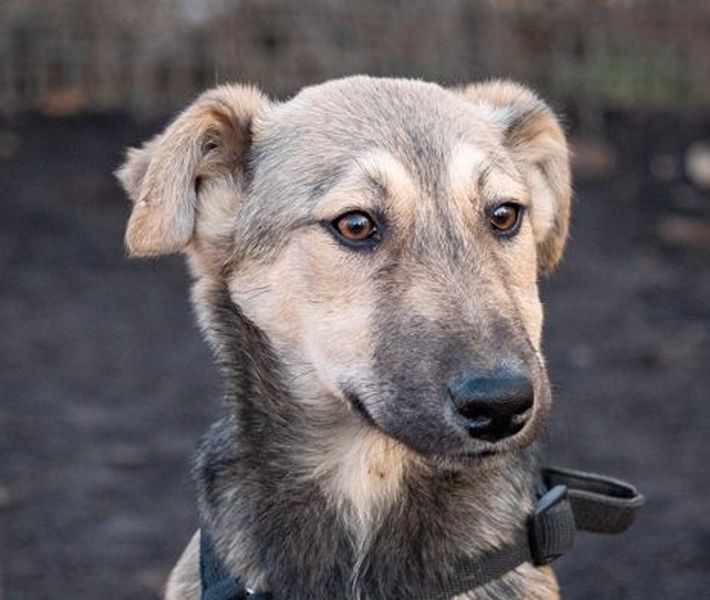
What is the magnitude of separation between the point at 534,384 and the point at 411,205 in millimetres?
614

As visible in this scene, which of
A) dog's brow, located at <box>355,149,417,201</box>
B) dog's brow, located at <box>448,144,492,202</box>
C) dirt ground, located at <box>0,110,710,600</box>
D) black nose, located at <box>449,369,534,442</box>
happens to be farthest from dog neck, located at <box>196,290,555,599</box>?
dirt ground, located at <box>0,110,710,600</box>

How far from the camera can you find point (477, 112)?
4152 millimetres

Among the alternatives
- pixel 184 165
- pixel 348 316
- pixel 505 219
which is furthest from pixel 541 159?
pixel 184 165

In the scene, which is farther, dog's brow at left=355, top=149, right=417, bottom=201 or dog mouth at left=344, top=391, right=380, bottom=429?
dog's brow at left=355, top=149, right=417, bottom=201

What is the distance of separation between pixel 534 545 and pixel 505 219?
2.69 ft

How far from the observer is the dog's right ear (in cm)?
382

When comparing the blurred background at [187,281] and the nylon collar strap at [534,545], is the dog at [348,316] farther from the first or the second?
the blurred background at [187,281]

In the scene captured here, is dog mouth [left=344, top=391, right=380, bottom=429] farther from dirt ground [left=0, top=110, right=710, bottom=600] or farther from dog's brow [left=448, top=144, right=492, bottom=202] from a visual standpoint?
dirt ground [left=0, top=110, right=710, bottom=600]

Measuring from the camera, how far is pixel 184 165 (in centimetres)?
389

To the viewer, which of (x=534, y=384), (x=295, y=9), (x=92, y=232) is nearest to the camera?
(x=534, y=384)

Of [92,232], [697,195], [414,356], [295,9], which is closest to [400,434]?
[414,356]

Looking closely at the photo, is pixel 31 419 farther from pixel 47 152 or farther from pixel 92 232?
pixel 47 152

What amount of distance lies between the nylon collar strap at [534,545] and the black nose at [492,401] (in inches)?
18.2

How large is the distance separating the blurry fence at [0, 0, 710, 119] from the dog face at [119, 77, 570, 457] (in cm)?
654
